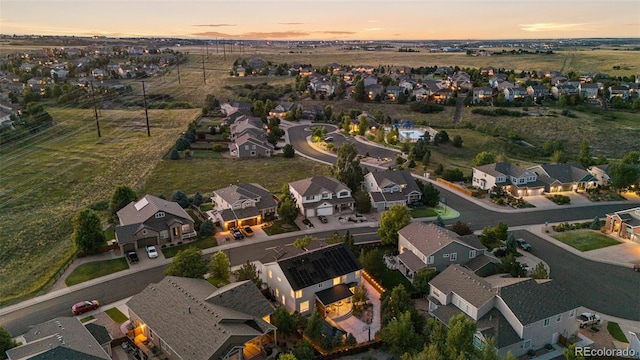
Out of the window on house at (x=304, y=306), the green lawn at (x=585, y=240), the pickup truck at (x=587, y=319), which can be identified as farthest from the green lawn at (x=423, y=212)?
the window on house at (x=304, y=306)

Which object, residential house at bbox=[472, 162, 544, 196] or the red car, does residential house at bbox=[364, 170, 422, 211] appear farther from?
the red car

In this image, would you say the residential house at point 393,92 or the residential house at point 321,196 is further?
the residential house at point 393,92

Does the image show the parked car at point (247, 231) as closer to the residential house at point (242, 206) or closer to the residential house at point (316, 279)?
the residential house at point (242, 206)

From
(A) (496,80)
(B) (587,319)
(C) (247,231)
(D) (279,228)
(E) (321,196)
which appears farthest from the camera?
(A) (496,80)

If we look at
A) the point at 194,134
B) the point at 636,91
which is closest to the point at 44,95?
the point at 194,134

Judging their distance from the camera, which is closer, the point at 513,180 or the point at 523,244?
the point at 523,244

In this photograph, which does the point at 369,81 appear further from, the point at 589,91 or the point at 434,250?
the point at 434,250

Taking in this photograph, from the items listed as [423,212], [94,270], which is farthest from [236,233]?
[423,212]
